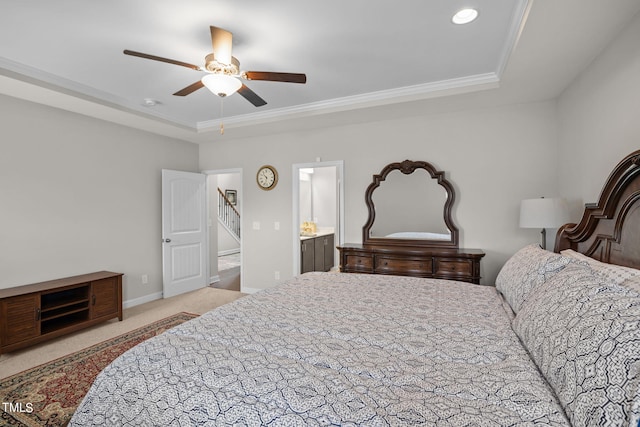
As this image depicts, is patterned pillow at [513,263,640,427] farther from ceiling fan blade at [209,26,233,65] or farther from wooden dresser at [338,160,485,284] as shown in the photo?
ceiling fan blade at [209,26,233,65]

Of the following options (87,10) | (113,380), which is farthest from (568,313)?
(87,10)

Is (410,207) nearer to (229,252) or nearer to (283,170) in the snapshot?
(283,170)

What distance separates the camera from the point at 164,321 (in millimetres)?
3734

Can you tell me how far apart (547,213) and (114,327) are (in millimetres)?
4674

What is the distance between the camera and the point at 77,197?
12.3 feet

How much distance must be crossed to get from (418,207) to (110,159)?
4.04 meters

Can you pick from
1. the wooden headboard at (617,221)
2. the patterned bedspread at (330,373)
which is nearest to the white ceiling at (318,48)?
the wooden headboard at (617,221)

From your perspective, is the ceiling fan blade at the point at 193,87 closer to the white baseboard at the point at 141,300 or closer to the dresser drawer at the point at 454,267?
the dresser drawer at the point at 454,267

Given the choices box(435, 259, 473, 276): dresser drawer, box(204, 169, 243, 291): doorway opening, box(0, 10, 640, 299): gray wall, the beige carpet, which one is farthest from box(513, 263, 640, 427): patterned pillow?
box(204, 169, 243, 291): doorway opening

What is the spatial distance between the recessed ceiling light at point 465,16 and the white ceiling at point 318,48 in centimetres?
4

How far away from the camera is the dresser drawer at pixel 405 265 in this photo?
3.54m

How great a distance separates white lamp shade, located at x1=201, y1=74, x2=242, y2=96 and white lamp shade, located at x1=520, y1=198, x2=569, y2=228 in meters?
2.85

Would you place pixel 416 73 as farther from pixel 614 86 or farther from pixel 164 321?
pixel 164 321

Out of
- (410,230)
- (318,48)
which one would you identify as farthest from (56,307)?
(410,230)
